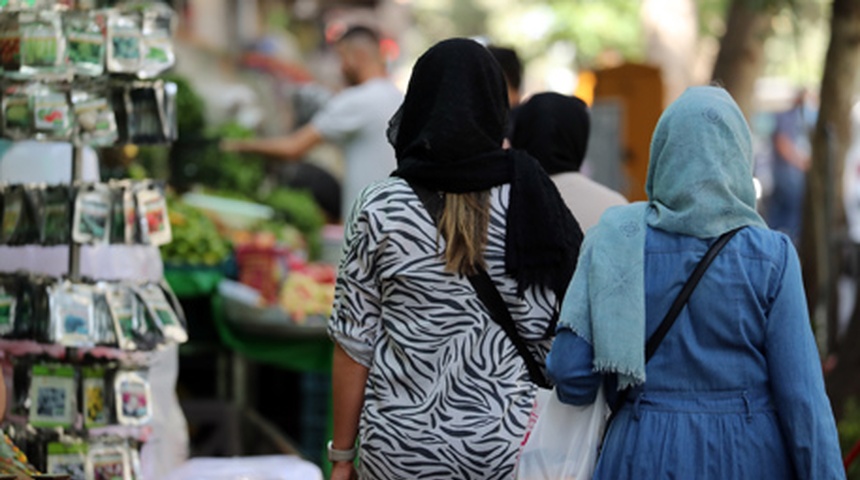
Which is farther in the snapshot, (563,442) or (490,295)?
(490,295)

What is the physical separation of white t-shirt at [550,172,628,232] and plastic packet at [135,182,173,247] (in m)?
1.31

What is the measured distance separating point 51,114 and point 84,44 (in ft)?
0.82

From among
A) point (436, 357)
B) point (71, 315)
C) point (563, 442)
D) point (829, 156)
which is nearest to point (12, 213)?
point (71, 315)

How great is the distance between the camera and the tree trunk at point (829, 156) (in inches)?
383

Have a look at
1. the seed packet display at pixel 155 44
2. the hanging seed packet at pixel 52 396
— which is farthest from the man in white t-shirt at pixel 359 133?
the hanging seed packet at pixel 52 396

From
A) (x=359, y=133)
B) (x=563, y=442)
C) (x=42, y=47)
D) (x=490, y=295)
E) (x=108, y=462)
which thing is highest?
(x=42, y=47)

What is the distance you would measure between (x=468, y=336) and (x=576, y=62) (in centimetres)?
3338

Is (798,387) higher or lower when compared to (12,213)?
lower

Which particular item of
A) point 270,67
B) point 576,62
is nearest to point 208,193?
point 270,67

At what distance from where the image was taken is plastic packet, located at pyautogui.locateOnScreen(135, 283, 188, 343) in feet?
16.2

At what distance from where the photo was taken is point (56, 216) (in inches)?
189

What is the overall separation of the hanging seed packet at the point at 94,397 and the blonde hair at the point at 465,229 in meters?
1.62

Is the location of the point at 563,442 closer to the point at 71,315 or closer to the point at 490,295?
the point at 490,295

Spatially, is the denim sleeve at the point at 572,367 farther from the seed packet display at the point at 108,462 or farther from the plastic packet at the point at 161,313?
the seed packet display at the point at 108,462
